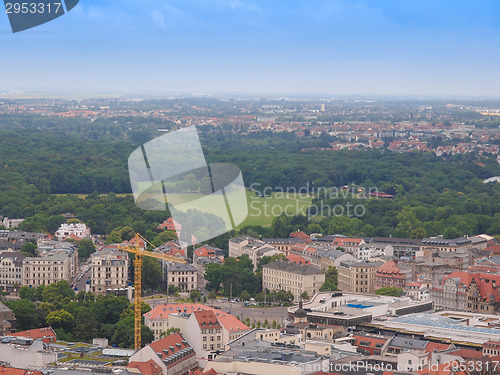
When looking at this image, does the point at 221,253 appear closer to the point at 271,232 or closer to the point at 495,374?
the point at 271,232

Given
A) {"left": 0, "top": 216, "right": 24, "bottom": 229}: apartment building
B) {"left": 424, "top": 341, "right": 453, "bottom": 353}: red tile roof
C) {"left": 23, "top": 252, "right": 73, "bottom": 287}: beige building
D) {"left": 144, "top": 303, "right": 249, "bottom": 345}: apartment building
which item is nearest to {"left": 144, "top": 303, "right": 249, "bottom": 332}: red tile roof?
{"left": 144, "top": 303, "right": 249, "bottom": 345}: apartment building

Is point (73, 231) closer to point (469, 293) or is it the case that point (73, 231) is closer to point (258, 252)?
point (258, 252)

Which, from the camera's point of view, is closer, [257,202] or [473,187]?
[257,202]

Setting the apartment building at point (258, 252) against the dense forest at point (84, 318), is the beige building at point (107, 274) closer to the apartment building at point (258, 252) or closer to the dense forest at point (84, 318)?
the dense forest at point (84, 318)

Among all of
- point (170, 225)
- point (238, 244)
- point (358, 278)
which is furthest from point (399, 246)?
point (170, 225)

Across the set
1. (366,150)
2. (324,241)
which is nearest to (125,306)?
(324,241)

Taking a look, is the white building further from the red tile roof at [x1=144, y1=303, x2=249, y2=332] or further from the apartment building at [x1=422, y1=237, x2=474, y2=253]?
the apartment building at [x1=422, y1=237, x2=474, y2=253]

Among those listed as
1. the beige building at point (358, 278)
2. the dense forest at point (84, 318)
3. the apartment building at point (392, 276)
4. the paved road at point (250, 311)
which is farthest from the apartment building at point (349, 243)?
the dense forest at point (84, 318)
